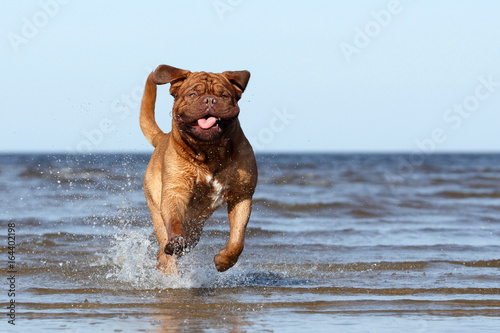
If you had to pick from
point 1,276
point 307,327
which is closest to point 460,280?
point 307,327

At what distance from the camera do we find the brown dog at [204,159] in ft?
18.3

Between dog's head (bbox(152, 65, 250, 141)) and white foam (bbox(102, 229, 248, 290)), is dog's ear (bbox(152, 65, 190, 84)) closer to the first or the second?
dog's head (bbox(152, 65, 250, 141))

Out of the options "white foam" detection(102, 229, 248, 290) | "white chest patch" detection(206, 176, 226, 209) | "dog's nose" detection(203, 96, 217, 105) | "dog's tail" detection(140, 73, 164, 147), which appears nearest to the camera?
"dog's nose" detection(203, 96, 217, 105)

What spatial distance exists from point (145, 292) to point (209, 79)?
6.21ft

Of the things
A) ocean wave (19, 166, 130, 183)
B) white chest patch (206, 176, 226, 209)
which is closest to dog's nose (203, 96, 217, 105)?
white chest patch (206, 176, 226, 209)

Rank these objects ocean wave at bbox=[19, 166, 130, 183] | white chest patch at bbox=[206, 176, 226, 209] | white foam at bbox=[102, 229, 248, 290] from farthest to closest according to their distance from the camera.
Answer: ocean wave at bbox=[19, 166, 130, 183]
white foam at bbox=[102, 229, 248, 290]
white chest patch at bbox=[206, 176, 226, 209]

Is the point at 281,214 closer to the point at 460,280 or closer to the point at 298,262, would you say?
the point at 298,262

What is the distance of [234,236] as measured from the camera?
6.04m

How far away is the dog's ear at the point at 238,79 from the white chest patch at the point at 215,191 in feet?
2.35

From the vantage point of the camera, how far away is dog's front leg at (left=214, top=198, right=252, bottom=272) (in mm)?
5996

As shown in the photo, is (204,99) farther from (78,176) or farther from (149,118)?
(78,176)

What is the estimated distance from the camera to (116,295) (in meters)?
6.19

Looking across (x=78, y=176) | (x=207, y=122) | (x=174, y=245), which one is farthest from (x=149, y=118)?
(x=78, y=176)

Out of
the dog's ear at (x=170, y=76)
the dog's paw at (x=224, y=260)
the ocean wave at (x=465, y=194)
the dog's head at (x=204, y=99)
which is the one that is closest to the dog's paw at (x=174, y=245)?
the dog's paw at (x=224, y=260)
